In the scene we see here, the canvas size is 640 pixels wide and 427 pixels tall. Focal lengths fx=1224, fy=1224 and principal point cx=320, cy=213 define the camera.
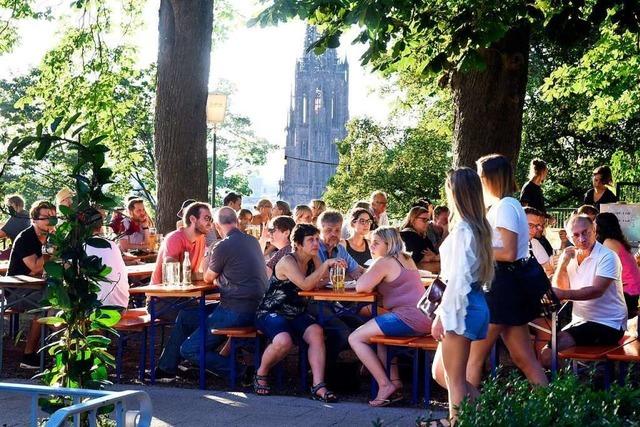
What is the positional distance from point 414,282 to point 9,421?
10.6 feet

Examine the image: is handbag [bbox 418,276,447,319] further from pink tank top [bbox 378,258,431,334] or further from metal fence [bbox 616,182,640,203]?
metal fence [bbox 616,182,640,203]

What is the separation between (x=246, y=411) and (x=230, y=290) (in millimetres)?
1512

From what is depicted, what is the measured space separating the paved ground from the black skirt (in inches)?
54.9

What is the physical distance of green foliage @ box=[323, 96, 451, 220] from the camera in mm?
50500

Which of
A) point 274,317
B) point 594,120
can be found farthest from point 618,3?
point 594,120

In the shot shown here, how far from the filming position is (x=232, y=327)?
10.3 m

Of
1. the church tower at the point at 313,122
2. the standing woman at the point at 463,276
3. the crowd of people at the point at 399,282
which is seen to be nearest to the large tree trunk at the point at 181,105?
the crowd of people at the point at 399,282

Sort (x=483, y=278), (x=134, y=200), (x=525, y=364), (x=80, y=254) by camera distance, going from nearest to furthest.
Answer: (x=80, y=254) → (x=483, y=278) → (x=525, y=364) → (x=134, y=200)

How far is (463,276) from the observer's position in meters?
7.00

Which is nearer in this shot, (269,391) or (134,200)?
(269,391)

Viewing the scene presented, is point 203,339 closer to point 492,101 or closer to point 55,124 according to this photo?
point 55,124

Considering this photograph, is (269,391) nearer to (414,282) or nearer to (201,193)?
(414,282)

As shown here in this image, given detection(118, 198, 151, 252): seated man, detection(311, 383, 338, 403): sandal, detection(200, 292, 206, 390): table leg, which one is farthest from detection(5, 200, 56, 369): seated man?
detection(118, 198, 151, 252): seated man

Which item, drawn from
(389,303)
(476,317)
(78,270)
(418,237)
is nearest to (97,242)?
(78,270)
